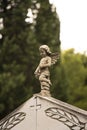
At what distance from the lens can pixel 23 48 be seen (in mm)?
21578

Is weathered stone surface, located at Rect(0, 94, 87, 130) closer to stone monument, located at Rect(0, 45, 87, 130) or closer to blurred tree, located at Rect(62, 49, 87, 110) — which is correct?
stone monument, located at Rect(0, 45, 87, 130)

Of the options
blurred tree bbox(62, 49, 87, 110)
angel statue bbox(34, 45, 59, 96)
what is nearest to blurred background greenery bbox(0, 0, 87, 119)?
blurred tree bbox(62, 49, 87, 110)

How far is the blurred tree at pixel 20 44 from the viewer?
20062 mm

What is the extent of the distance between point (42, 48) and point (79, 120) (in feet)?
5.51

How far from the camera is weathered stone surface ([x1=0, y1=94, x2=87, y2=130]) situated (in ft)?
28.9

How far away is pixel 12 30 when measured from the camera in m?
22.0

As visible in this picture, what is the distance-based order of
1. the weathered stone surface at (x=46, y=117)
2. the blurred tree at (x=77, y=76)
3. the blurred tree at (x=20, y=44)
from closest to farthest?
1. the weathered stone surface at (x=46, y=117)
2. the blurred tree at (x=20, y=44)
3. the blurred tree at (x=77, y=76)

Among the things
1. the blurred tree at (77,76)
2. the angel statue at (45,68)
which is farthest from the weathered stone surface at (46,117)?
the blurred tree at (77,76)

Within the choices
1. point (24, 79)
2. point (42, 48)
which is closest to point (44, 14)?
point (24, 79)

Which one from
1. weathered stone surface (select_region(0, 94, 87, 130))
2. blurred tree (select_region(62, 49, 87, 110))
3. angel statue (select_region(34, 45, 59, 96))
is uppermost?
angel statue (select_region(34, 45, 59, 96))

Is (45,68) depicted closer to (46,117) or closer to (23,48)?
(46,117)

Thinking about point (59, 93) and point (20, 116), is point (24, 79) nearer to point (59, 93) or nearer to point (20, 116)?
point (59, 93)

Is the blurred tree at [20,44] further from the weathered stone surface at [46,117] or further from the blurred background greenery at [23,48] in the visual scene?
the weathered stone surface at [46,117]

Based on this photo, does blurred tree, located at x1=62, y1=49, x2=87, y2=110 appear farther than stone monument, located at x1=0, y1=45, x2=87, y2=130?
Yes
